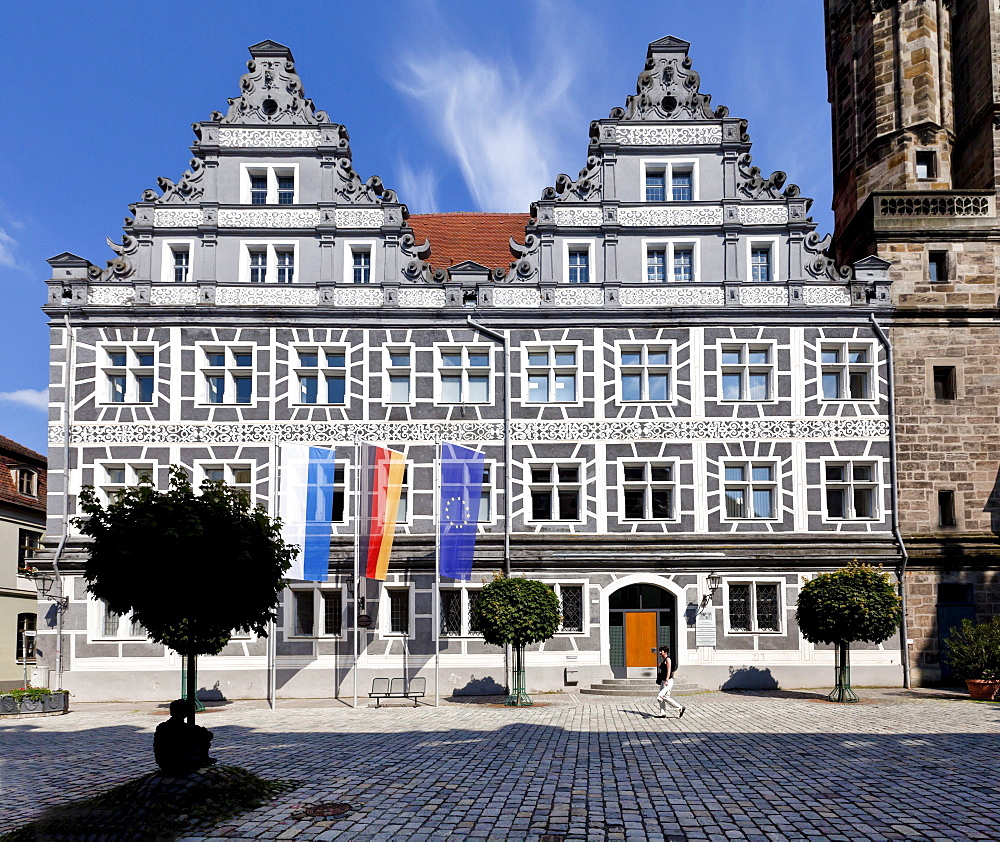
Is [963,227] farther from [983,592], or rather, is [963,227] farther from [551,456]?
[551,456]

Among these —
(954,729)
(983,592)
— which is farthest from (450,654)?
(983,592)

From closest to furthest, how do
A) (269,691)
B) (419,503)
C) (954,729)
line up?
(954,729), (269,691), (419,503)

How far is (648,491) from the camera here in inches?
1023

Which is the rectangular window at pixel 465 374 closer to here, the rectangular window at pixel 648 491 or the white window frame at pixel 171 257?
the rectangular window at pixel 648 491

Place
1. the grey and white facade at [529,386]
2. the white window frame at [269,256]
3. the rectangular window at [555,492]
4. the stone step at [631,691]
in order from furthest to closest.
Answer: the white window frame at [269,256], the rectangular window at [555,492], the grey and white facade at [529,386], the stone step at [631,691]

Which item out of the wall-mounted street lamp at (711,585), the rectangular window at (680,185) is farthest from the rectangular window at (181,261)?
the wall-mounted street lamp at (711,585)

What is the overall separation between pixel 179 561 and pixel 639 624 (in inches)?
655

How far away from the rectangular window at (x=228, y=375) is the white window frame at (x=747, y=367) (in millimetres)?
14150

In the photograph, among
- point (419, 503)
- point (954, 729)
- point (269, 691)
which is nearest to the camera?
point (954, 729)

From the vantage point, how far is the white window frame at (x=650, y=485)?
1018 inches

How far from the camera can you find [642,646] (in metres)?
25.6

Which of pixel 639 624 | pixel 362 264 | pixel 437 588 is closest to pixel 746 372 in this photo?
pixel 639 624

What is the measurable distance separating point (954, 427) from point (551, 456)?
483 inches

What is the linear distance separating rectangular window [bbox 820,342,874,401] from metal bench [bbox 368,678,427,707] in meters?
14.7
